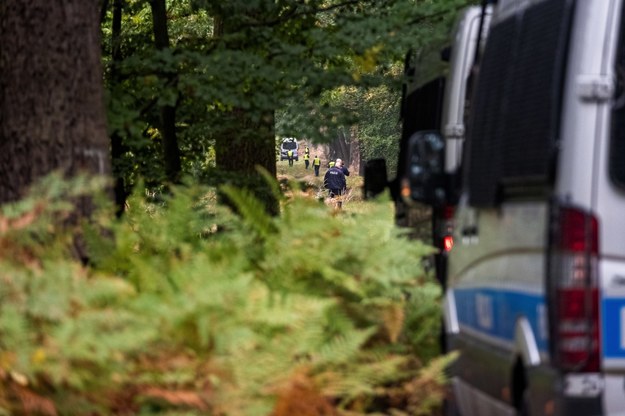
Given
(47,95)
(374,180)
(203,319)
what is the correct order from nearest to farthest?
(203,319) < (47,95) < (374,180)

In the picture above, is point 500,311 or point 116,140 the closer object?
point 500,311

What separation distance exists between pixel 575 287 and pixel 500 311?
1.20 metres

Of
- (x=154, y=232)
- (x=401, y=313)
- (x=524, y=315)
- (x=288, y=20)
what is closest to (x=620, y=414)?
(x=524, y=315)

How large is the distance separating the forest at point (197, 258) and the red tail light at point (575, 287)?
1016mm

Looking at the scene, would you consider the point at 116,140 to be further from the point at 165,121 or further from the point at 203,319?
the point at 203,319

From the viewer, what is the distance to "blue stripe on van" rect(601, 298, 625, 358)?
6.16m

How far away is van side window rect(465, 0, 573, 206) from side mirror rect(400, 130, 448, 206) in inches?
19.1

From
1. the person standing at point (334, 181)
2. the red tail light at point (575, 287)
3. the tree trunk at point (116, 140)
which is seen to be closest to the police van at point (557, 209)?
the red tail light at point (575, 287)

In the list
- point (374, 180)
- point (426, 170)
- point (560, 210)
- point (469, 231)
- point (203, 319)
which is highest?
point (560, 210)

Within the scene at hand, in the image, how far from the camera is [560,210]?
6.11 m

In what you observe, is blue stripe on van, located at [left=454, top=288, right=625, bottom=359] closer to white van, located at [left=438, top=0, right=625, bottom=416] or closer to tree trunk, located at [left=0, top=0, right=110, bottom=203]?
white van, located at [left=438, top=0, right=625, bottom=416]

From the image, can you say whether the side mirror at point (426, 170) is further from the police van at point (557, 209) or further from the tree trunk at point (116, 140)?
the tree trunk at point (116, 140)

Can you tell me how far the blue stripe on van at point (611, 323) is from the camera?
6.16m

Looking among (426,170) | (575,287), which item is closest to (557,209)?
(575,287)
